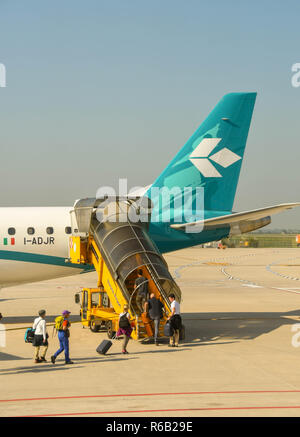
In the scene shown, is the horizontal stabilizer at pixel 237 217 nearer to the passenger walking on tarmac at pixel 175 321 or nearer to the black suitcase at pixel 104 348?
the passenger walking on tarmac at pixel 175 321

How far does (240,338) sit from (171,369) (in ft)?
23.3

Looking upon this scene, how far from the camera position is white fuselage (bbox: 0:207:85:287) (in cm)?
2902

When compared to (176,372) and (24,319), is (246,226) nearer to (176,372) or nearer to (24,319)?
(176,372)

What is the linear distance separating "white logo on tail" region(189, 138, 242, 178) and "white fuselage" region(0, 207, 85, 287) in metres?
8.04

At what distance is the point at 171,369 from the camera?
19.2 meters

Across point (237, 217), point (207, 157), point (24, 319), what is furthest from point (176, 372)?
point (24, 319)

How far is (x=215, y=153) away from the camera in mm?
30609

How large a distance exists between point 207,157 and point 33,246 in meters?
11.1

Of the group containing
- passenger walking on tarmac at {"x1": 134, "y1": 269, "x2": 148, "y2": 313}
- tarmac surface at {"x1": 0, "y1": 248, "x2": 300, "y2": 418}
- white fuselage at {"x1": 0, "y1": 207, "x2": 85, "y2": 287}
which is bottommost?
tarmac surface at {"x1": 0, "y1": 248, "x2": 300, "y2": 418}

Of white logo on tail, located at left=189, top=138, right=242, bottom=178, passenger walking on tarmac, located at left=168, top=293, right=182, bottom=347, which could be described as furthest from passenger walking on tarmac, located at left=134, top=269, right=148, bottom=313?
white logo on tail, located at left=189, top=138, right=242, bottom=178

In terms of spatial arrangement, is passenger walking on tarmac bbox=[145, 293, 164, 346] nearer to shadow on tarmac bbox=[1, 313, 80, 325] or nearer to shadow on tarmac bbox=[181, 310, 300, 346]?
shadow on tarmac bbox=[181, 310, 300, 346]

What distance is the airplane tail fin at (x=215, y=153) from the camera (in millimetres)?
30562

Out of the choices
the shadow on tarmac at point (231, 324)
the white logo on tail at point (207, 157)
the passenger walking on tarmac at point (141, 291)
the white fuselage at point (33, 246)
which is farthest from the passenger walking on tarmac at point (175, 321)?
the white logo on tail at point (207, 157)

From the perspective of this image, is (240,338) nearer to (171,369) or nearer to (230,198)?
(171,369)
